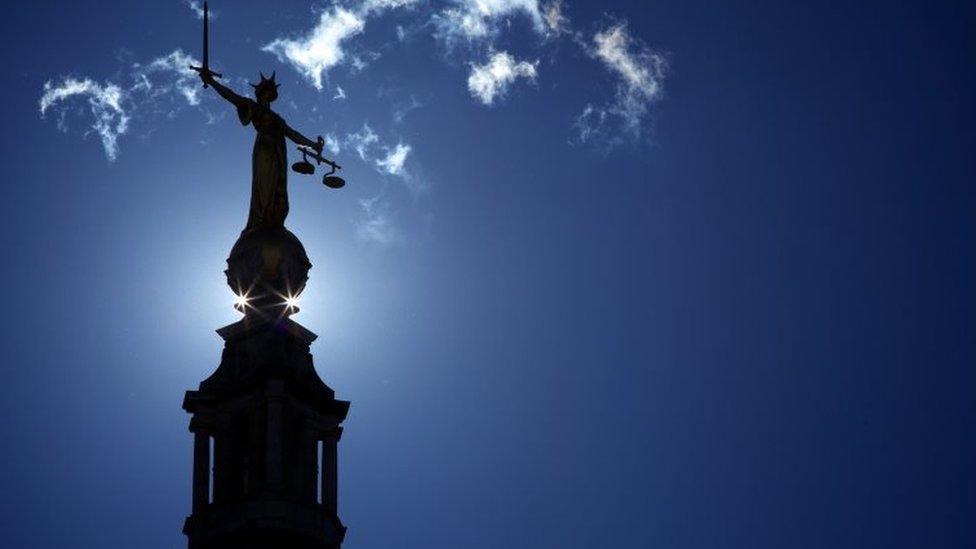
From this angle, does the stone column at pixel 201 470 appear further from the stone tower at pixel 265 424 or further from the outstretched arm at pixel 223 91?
the outstretched arm at pixel 223 91

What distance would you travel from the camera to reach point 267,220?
178 feet

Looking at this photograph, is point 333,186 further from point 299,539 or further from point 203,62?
point 299,539

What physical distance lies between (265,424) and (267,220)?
23.8 ft

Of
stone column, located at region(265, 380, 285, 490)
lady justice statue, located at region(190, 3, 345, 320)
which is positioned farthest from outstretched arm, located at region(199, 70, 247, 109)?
stone column, located at region(265, 380, 285, 490)

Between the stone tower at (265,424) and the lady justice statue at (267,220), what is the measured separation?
0.04 metres

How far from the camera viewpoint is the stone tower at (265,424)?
160 feet

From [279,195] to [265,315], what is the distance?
439cm

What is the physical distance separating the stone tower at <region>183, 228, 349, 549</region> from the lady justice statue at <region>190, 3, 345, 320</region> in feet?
0.14

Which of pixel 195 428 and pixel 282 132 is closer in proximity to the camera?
pixel 195 428

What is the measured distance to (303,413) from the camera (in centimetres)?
5122

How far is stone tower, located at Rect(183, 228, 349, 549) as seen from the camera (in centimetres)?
4862

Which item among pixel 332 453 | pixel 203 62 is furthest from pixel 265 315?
pixel 203 62

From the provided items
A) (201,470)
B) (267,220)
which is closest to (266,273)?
(267,220)

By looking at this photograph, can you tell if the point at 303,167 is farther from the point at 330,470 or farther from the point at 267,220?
the point at 330,470
